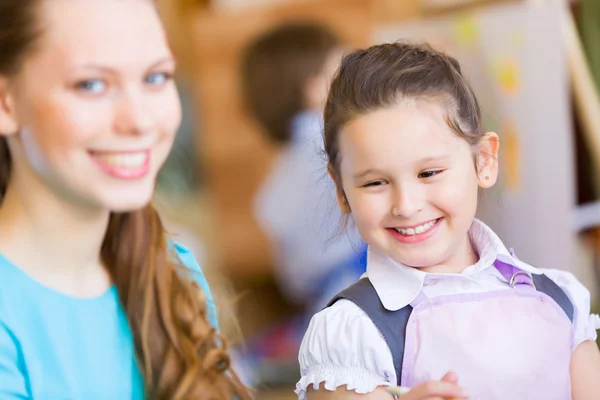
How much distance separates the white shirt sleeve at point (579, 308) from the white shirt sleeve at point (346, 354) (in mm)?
212

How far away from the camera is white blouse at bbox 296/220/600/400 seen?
27.2 inches

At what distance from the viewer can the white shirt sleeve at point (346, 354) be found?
0.69m

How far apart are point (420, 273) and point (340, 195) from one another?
105 mm

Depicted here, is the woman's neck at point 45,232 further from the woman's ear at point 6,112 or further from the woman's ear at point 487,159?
the woman's ear at point 487,159

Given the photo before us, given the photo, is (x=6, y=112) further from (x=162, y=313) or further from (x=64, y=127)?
(x=162, y=313)

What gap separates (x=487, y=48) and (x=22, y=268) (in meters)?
1.24

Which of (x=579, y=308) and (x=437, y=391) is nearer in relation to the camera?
(x=437, y=391)

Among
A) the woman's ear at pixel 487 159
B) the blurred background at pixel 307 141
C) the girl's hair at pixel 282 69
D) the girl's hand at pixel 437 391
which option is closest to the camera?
the girl's hand at pixel 437 391

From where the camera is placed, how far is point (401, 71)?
720 mm

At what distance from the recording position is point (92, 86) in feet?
2.25

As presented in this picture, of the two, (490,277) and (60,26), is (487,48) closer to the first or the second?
(490,277)

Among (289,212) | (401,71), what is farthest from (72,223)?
(289,212)

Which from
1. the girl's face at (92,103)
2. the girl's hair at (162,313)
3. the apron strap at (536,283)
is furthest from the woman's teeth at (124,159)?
the apron strap at (536,283)

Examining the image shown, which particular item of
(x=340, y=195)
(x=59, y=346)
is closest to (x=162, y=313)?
(x=59, y=346)
